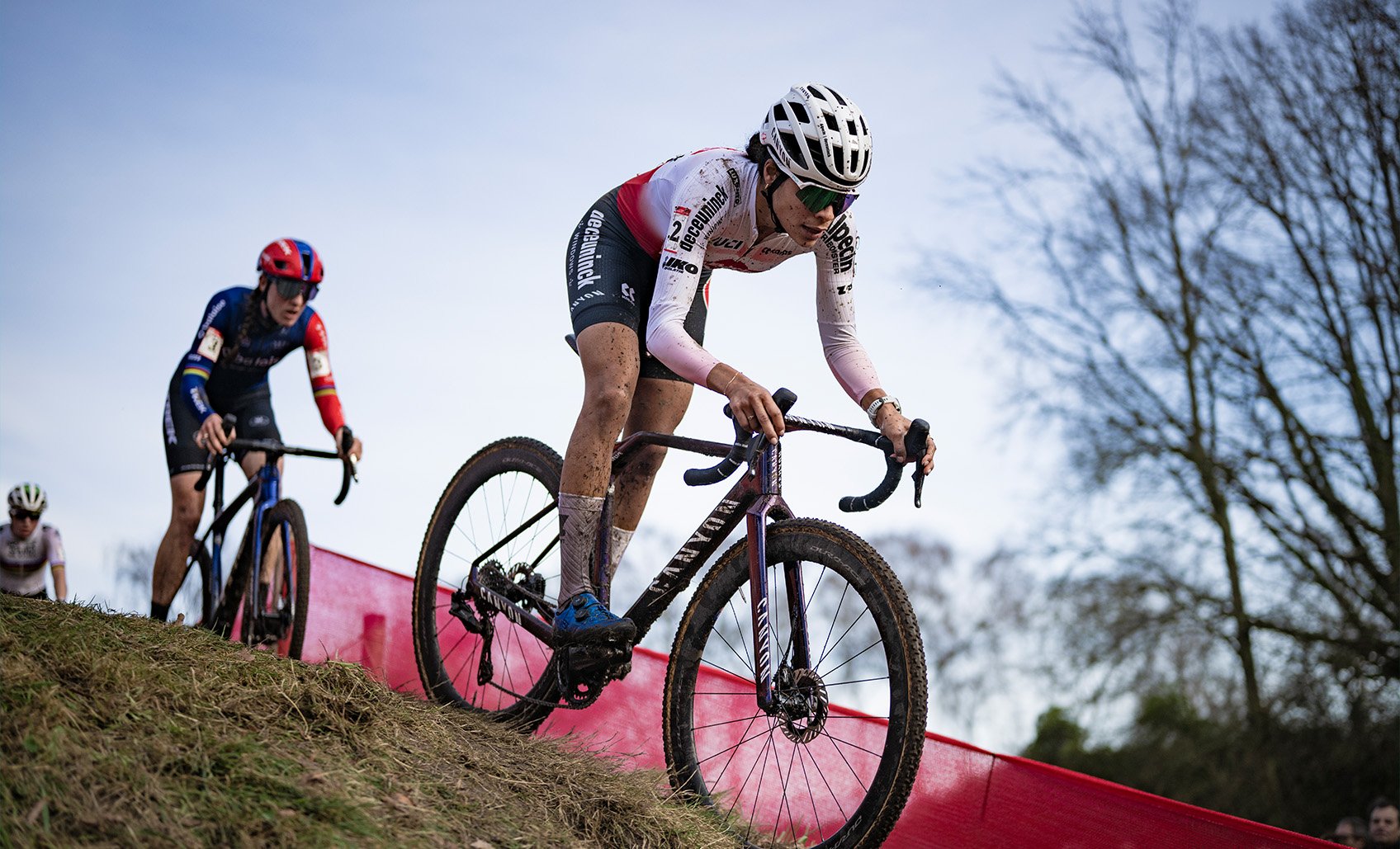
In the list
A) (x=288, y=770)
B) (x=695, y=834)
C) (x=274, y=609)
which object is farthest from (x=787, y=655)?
(x=274, y=609)

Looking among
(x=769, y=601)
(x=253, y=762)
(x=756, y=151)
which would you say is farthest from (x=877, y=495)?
(x=253, y=762)

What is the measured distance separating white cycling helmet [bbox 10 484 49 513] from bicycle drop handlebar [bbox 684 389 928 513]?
8.60 meters

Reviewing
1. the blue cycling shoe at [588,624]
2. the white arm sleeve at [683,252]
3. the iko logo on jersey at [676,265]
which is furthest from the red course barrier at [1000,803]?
the iko logo on jersey at [676,265]

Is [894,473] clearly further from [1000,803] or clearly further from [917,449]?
[1000,803]

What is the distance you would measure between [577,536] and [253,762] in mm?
1652

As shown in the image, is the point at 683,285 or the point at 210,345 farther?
the point at 210,345

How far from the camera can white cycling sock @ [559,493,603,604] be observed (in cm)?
455

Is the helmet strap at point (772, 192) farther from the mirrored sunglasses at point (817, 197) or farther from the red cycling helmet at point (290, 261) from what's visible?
the red cycling helmet at point (290, 261)

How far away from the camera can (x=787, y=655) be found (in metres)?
4.00

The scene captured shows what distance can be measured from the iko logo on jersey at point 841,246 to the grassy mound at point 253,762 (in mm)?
2095

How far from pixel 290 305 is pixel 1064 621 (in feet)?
42.5

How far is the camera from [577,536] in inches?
179

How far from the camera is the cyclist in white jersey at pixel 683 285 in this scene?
418 centimetres

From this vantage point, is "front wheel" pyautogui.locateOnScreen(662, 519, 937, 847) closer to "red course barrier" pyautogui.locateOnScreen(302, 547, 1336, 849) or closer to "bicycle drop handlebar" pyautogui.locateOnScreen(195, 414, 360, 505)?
"red course barrier" pyautogui.locateOnScreen(302, 547, 1336, 849)
